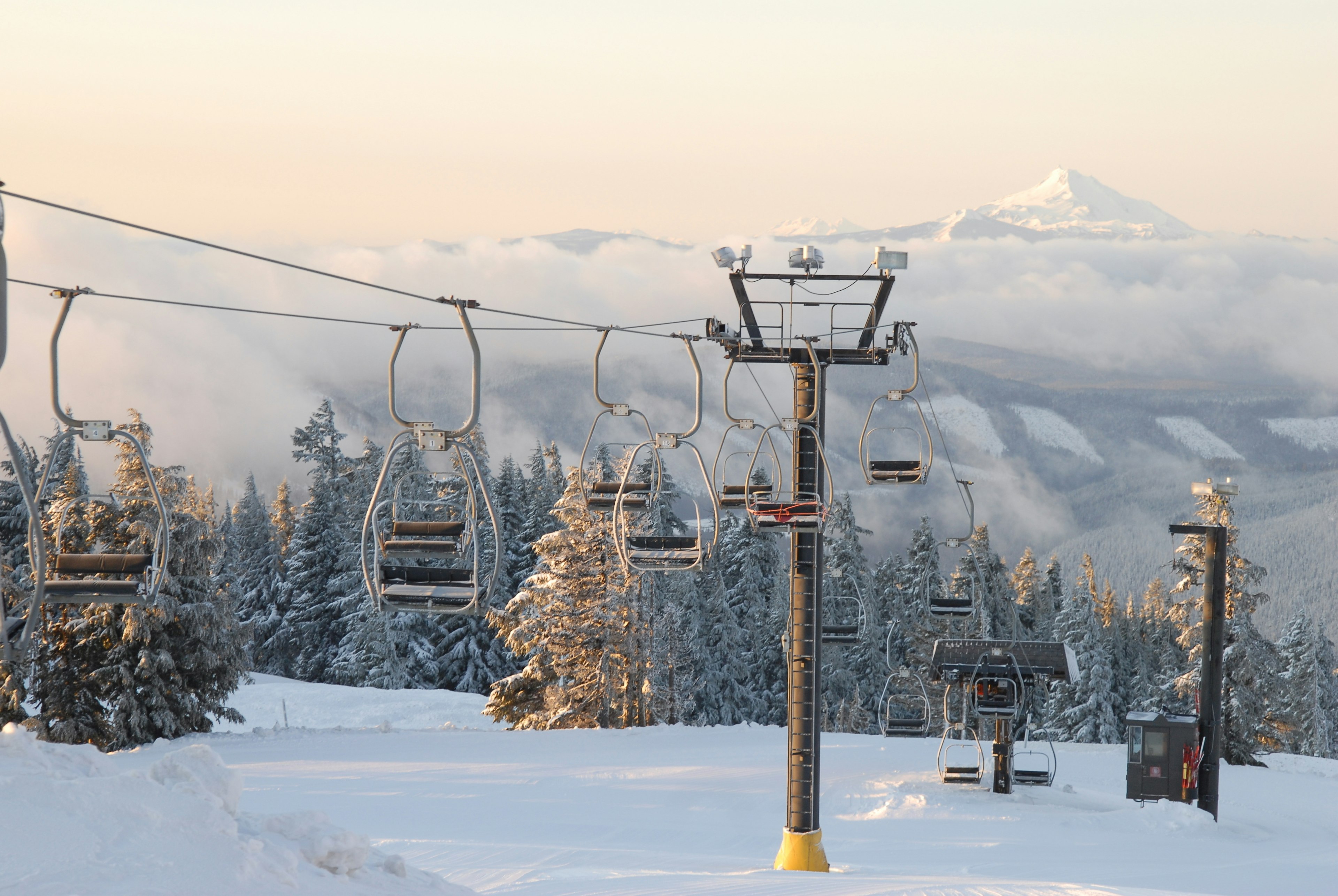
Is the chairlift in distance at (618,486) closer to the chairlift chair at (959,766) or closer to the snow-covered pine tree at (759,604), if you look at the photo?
the chairlift chair at (959,766)

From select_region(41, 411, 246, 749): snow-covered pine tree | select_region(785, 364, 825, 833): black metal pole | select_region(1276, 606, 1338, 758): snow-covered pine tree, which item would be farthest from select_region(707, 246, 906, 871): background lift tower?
select_region(1276, 606, 1338, 758): snow-covered pine tree

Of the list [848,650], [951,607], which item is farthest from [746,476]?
[848,650]

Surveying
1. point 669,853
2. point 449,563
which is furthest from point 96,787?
point 449,563

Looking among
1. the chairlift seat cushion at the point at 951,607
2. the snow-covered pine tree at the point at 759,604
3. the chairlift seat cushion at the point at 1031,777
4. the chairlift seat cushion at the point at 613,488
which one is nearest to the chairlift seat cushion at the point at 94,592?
the chairlift seat cushion at the point at 613,488

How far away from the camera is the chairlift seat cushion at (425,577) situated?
9.94 m

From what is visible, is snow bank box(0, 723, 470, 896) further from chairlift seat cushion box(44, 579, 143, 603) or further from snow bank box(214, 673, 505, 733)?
snow bank box(214, 673, 505, 733)

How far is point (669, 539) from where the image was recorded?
1530cm

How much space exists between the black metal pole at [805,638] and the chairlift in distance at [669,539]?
1789 millimetres

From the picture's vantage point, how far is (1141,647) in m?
72.8

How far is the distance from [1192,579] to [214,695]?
25268 mm

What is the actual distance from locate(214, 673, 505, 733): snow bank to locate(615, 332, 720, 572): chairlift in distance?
22.3 metres

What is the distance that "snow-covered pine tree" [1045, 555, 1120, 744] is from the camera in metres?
53.1

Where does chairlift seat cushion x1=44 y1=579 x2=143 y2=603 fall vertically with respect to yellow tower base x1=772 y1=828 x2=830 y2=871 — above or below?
above

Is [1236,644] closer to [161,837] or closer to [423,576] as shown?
[423,576]
